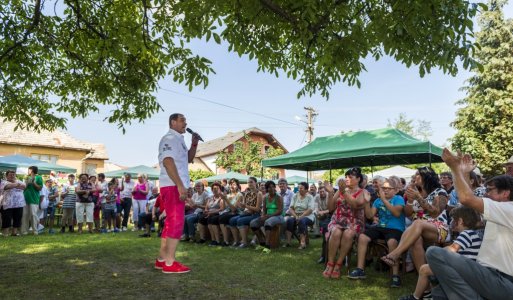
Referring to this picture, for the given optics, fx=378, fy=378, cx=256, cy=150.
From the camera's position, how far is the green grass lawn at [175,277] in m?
4.27

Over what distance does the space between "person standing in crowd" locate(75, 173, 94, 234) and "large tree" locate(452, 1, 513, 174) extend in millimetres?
21105

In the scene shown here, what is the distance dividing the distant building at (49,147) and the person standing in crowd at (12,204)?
23.0 m

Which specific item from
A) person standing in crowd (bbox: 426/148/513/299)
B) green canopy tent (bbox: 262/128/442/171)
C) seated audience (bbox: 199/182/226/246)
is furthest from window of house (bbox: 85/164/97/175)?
person standing in crowd (bbox: 426/148/513/299)

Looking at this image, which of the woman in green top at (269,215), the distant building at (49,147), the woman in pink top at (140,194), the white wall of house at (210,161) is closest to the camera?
the woman in green top at (269,215)

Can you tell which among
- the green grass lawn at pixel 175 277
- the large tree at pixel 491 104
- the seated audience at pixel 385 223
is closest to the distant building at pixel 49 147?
the green grass lawn at pixel 175 277

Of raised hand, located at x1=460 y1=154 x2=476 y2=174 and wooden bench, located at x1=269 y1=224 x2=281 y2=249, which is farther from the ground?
raised hand, located at x1=460 y1=154 x2=476 y2=174

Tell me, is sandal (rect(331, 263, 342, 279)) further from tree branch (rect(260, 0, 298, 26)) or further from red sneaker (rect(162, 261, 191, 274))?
tree branch (rect(260, 0, 298, 26))

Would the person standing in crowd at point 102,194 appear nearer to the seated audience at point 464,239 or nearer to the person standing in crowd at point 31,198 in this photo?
the person standing in crowd at point 31,198

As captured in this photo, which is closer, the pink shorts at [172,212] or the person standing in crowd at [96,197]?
the pink shorts at [172,212]

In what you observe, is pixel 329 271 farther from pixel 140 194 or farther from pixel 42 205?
pixel 42 205

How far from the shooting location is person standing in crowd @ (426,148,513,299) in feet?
9.01

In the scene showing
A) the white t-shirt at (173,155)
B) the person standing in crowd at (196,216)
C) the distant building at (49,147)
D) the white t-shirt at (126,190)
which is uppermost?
the distant building at (49,147)

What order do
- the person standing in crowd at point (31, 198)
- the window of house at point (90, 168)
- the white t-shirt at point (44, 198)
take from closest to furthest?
the person standing in crowd at point (31, 198)
the white t-shirt at point (44, 198)
the window of house at point (90, 168)

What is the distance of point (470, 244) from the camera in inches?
135
